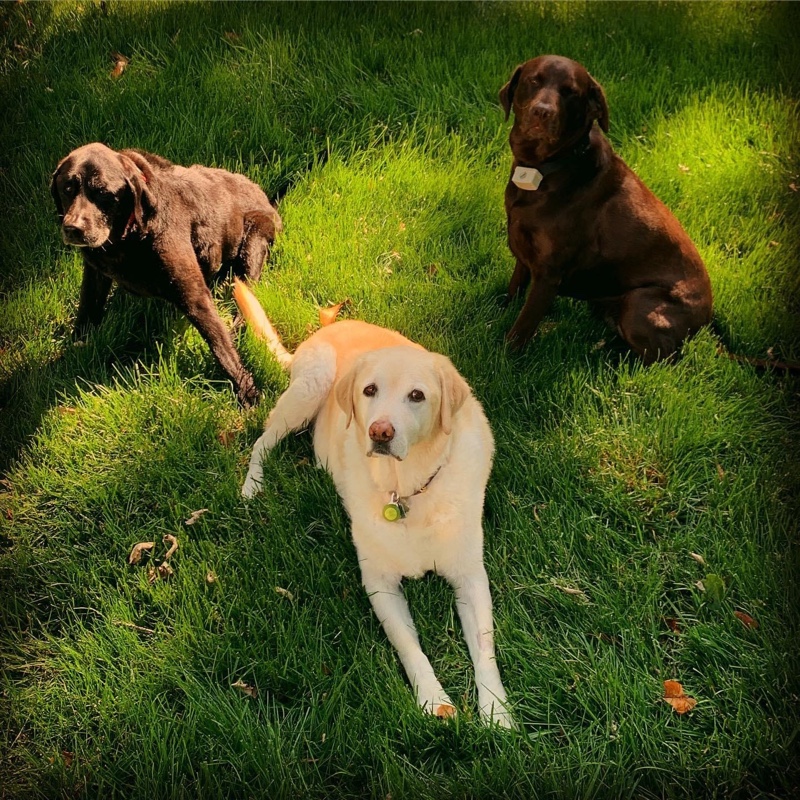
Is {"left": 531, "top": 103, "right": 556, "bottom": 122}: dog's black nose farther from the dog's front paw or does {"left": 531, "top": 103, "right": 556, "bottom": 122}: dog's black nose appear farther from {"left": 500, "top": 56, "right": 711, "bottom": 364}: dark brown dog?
the dog's front paw

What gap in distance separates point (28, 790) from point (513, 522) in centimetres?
177

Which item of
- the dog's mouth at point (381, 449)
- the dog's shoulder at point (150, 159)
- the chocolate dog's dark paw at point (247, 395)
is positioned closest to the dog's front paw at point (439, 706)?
the dog's mouth at point (381, 449)

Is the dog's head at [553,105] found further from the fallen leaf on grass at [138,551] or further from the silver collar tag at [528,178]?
the fallen leaf on grass at [138,551]

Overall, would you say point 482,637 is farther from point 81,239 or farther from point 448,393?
point 81,239

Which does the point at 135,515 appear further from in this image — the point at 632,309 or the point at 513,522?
the point at 632,309

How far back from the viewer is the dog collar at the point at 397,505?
248cm

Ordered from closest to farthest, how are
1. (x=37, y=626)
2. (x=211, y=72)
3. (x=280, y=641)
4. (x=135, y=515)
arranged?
(x=280, y=641)
(x=37, y=626)
(x=135, y=515)
(x=211, y=72)

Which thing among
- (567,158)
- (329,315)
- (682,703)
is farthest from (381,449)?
(567,158)

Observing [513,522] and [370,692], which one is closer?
[370,692]

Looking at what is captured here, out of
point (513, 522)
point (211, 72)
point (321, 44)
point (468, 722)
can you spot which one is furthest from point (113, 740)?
point (321, 44)

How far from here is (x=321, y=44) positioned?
5.41 metres

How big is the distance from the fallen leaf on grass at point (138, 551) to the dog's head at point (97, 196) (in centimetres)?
130

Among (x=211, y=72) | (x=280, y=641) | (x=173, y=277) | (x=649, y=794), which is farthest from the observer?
(x=211, y=72)

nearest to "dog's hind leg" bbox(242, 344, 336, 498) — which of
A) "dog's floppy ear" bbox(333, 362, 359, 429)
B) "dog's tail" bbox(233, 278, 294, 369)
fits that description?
"dog's tail" bbox(233, 278, 294, 369)
